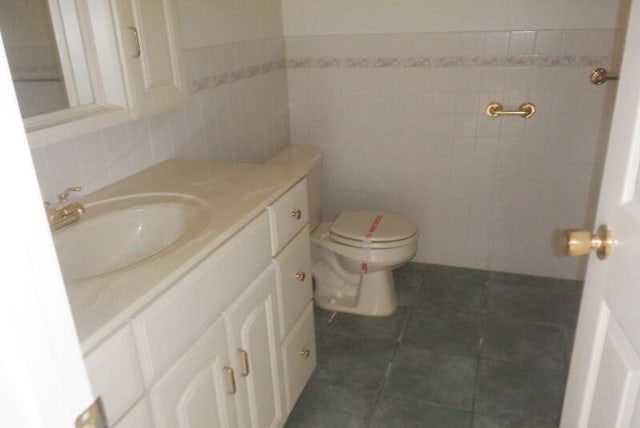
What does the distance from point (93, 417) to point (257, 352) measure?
86 centimetres

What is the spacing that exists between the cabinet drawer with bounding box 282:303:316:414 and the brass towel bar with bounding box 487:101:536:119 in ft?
4.08

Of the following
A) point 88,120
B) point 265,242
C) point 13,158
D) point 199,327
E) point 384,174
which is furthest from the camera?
point 384,174

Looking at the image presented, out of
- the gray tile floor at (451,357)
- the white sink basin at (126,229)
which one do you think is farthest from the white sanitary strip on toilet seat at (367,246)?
the white sink basin at (126,229)

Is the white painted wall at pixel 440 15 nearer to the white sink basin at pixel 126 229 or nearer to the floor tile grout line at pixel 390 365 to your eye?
the floor tile grout line at pixel 390 365

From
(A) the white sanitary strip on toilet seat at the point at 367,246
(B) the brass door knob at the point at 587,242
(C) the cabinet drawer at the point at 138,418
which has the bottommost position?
(A) the white sanitary strip on toilet seat at the point at 367,246

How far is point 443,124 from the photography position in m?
2.44

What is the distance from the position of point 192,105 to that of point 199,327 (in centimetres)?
96

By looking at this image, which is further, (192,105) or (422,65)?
(422,65)

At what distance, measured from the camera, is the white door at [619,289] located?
68 centimetres

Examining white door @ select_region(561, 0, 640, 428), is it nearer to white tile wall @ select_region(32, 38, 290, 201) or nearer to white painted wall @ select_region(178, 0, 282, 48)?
white tile wall @ select_region(32, 38, 290, 201)

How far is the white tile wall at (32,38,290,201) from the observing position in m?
1.34

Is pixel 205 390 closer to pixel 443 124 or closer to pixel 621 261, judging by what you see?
pixel 621 261

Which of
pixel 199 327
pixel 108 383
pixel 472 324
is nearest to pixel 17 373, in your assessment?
pixel 108 383

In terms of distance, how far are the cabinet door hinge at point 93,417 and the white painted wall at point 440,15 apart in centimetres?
218
